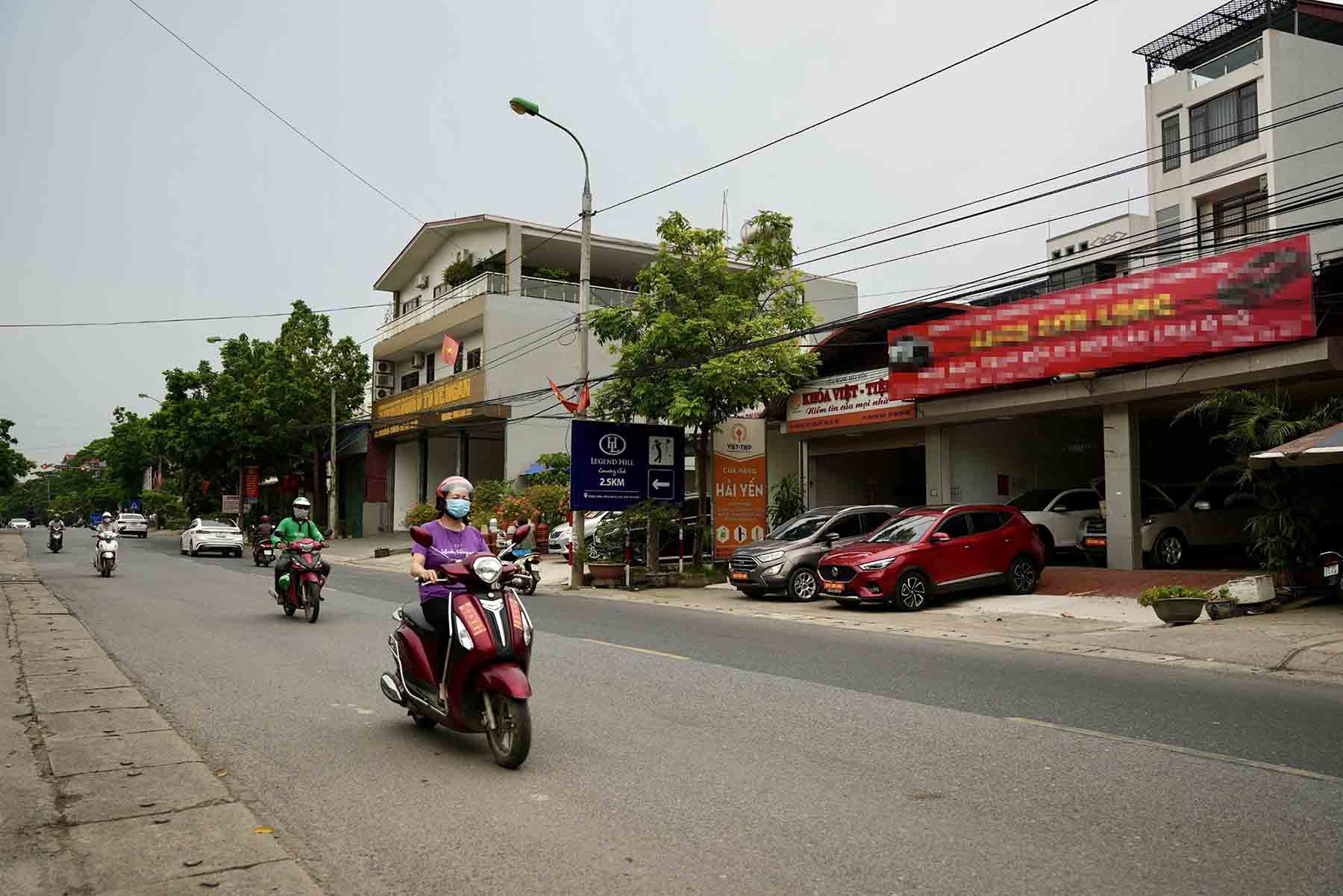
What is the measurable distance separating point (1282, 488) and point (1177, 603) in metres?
2.27

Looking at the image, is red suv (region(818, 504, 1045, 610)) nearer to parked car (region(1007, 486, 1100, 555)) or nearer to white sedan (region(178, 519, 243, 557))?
parked car (region(1007, 486, 1100, 555))

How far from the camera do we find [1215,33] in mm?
38812

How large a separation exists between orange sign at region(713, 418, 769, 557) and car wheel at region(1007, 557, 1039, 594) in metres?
6.85

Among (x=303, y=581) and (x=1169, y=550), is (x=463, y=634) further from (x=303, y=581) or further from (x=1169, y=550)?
(x=1169, y=550)

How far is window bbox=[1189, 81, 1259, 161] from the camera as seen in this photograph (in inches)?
1372

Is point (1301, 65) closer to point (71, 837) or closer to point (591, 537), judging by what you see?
point (591, 537)

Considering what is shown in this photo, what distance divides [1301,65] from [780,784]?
38391 mm

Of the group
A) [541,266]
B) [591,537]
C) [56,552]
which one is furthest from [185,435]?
[591,537]

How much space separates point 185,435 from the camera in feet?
162

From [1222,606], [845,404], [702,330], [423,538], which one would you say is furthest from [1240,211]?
[423,538]

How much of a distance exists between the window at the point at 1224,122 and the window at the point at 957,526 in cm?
2335

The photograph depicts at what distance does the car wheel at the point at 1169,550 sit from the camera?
65.3ft

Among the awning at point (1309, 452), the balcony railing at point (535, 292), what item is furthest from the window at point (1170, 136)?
the awning at point (1309, 452)

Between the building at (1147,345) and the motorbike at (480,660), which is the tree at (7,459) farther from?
the motorbike at (480,660)
